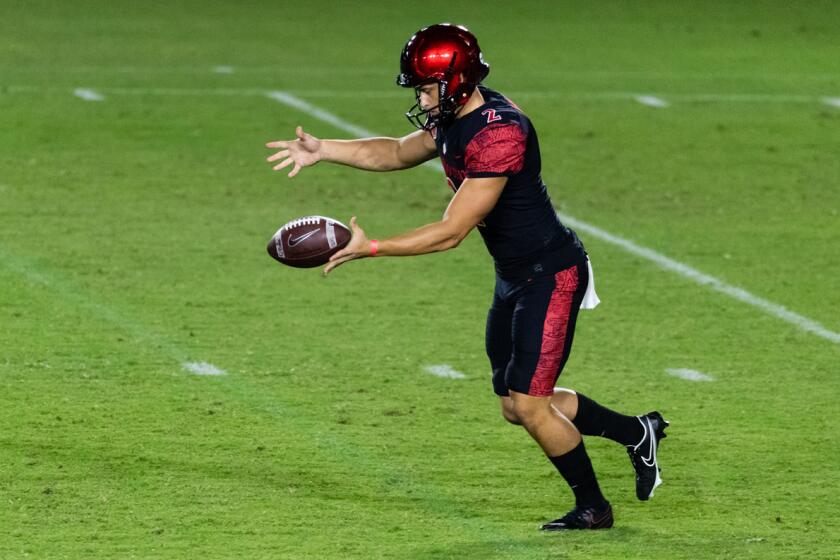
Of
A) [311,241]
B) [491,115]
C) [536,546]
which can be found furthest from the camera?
[491,115]

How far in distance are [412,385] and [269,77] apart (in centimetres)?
1104

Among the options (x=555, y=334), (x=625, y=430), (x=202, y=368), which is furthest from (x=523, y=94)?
(x=555, y=334)

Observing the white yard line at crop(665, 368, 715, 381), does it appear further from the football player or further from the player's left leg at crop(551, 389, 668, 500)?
the football player

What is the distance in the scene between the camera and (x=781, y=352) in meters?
9.77

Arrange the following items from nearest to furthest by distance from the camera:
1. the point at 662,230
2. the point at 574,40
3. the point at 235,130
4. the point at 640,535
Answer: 1. the point at 640,535
2. the point at 662,230
3. the point at 235,130
4. the point at 574,40

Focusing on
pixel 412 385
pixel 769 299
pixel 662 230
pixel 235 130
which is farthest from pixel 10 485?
pixel 235 130

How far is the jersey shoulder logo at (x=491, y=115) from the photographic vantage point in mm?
6812

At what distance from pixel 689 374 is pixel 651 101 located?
9592 mm

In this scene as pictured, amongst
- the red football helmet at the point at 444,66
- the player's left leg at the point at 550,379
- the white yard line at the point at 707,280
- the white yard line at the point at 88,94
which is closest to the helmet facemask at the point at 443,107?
the red football helmet at the point at 444,66

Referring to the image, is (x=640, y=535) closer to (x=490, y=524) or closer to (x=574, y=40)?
(x=490, y=524)

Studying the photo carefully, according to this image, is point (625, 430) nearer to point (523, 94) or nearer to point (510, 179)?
point (510, 179)

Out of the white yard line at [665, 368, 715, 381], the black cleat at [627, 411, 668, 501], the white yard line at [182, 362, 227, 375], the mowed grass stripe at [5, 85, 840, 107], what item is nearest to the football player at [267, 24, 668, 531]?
the black cleat at [627, 411, 668, 501]

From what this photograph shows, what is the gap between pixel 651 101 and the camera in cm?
1858

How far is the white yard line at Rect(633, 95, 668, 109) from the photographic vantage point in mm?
18333
